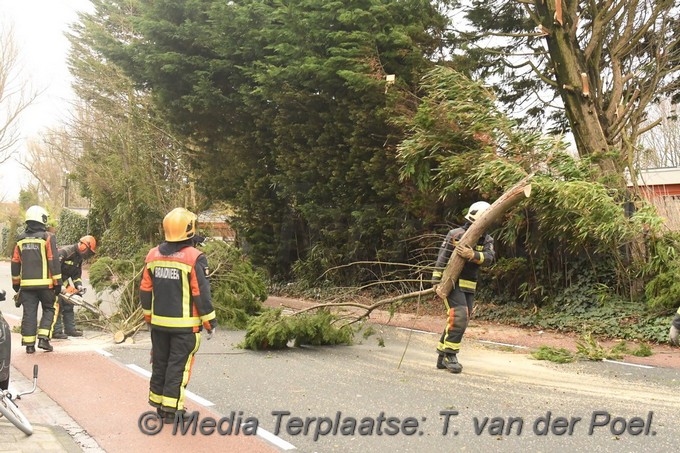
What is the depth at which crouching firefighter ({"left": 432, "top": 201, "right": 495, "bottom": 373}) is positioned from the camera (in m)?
6.80

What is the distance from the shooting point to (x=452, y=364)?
22.4ft

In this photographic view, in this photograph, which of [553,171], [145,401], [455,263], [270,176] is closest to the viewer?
[145,401]

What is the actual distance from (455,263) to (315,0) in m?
8.12

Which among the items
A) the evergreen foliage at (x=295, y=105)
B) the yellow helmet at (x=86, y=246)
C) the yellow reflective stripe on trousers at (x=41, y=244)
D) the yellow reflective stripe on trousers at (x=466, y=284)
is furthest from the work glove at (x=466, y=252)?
the yellow helmet at (x=86, y=246)

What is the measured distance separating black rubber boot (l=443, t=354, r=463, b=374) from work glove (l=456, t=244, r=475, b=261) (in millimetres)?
1183

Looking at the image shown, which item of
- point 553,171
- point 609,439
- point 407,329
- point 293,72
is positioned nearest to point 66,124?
point 293,72

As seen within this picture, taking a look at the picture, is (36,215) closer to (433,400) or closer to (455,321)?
(455,321)

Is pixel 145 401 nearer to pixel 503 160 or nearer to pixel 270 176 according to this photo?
pixel 503 160

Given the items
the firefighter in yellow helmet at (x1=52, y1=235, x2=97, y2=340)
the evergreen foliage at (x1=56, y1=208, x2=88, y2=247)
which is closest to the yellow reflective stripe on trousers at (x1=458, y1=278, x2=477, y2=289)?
the firefighter in yellow helmet at (x1=52, y1=235, x2=97, y2=340)

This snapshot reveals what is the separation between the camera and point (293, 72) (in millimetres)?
13312

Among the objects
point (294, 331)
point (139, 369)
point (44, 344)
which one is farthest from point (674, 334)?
A: point (44, 344)

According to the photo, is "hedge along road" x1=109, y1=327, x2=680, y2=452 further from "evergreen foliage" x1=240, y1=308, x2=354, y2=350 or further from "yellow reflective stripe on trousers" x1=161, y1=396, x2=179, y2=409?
"yellow reflective stripe on trousers" x1=161, y1=396, x2=179, y2=409

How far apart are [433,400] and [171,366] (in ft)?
8.14

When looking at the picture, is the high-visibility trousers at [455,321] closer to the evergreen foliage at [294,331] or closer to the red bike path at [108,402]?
the evergreen foliage at [294,331]
